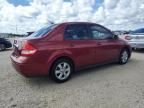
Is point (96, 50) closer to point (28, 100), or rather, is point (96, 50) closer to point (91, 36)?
point (91, 36)

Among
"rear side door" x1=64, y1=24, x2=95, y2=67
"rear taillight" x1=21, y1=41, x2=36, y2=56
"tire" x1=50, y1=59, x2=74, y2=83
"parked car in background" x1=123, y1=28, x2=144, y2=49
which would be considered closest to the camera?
"rear taillight" x1=21, y1=41, x2=36, y2=56

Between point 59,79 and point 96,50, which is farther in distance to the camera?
point 96,50

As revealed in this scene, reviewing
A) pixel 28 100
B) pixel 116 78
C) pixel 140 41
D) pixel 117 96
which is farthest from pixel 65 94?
pixel 140 41

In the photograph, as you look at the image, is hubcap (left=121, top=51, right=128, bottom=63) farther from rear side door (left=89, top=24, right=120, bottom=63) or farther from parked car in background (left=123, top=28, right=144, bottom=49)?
parked car in background (left=123, top=28, right=144, bottom=49)

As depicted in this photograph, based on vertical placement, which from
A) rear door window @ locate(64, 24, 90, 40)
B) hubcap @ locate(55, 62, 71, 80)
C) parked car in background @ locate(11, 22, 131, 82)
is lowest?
hubcap @ locate(55, 62, 71, 80)

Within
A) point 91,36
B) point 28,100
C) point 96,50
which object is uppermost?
point 91,36

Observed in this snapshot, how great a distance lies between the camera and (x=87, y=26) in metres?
5.46

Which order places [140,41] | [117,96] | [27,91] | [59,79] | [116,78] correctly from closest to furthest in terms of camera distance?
[117,96]
[27,91]
[59,79]
[116,78]
[140,41]

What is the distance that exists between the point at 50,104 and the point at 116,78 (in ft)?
7.69

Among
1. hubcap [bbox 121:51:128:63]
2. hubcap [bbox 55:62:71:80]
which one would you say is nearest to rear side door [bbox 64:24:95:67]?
hubcap [bbox 55:62:71:80]

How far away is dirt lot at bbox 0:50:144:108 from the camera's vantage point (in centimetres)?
351

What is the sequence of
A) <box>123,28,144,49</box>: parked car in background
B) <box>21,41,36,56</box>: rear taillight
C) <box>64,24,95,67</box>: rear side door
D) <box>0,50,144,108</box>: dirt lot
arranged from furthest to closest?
<box>123,28,144,49</box>: parked car in background → <box>64,24,95,67</box>: rear side door → <box>21,41,36,56</box>: rear taillight → <box>0,50,144,108</box>: dirt lot

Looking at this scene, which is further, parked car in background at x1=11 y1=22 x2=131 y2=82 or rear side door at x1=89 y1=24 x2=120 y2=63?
rear side door at x1=89 y1=24 x2=120 y2=63

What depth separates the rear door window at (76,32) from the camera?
492 centimetres
